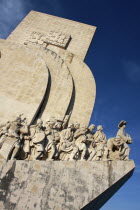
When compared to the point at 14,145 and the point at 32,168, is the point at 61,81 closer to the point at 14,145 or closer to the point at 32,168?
the point at 14,145

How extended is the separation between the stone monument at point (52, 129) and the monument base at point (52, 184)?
2cm

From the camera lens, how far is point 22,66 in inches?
387

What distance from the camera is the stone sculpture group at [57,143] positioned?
228 inches

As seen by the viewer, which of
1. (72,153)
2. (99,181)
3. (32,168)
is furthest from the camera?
(72,153)

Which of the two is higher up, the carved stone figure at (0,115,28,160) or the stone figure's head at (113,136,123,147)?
the stone figure's head at (113,136,123,147)

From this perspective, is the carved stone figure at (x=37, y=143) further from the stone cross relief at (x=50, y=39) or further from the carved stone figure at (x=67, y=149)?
the stone cross relief at (x=50, y=39)

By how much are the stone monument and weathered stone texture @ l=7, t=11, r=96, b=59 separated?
53mm

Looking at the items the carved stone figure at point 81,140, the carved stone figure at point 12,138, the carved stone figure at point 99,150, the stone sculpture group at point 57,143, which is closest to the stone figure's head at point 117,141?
the stone sculpture group at point 57,143

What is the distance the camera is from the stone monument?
481 cm

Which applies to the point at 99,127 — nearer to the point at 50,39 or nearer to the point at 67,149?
the point at 67,149

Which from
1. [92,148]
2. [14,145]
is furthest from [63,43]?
[14,145]

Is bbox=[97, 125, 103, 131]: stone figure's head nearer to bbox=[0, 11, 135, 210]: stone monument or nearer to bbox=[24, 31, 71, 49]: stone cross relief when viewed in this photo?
bbox=[0, 11, 135, 210]: stone monument

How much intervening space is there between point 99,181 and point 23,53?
Result: 7175 millimetres

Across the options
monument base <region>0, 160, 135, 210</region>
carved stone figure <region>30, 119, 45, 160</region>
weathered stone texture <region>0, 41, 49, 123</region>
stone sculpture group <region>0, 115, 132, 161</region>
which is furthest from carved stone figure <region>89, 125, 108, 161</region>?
weathered stone texture <region>0, 41, 49, 123</region>
